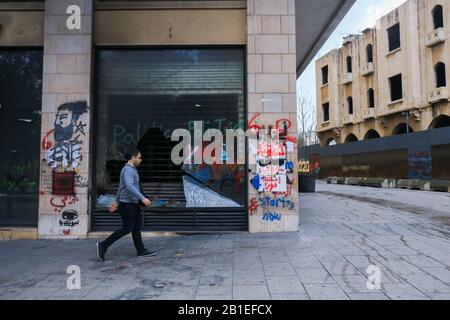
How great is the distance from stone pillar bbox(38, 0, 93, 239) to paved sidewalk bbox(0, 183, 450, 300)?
2.05ft

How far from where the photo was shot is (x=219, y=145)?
26.4 feet

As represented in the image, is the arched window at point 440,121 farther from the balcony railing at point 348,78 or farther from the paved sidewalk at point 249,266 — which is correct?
the paved sidewalk at point 249,266

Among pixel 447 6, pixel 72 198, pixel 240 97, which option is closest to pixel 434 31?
pixel 447 6

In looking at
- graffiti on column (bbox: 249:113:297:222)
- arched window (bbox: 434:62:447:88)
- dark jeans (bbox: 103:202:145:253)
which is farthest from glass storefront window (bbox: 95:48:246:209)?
arched window (bbox: 434:62:447:88)

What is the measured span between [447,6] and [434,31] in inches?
66.3

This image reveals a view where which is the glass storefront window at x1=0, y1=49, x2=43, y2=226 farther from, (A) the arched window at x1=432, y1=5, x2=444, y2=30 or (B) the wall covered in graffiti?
(A) the arched window at x1=432, y1=5, x2=444, y2=30

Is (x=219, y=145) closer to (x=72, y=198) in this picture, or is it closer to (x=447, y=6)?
(x=72, y=198)

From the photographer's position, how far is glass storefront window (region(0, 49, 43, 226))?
7.98 metres

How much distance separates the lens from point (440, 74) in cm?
2642

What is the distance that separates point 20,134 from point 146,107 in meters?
2.79

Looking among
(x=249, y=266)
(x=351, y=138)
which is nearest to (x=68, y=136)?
(x=249, y=266)
